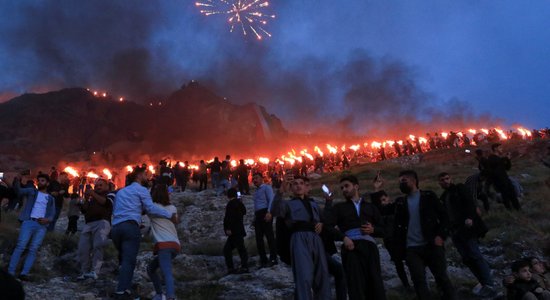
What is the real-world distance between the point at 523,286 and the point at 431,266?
4.73ft

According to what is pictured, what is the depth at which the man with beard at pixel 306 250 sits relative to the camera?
19.1 ft

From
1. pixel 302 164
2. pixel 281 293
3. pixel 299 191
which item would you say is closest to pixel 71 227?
pixel 281 293

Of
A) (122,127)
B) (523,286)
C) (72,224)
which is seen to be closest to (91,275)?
(72,224)

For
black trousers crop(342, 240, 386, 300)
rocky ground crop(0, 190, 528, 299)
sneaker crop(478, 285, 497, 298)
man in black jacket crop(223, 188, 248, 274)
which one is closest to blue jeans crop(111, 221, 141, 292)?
rocky ground crop(0, 190, 528, 299)

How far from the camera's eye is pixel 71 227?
13.0 metres

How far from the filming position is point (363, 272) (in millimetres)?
5988

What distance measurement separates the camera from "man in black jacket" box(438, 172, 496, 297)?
7.55m

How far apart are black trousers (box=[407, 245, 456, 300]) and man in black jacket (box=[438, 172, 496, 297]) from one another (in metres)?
1.48

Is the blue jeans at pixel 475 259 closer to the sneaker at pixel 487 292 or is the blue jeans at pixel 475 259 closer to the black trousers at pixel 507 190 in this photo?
the sneaker at pixel 487 292

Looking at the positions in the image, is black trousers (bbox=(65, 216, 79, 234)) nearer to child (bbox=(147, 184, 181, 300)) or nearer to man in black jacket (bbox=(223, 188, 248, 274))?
man in black jacket (bbox=(223, 188, 248, 274))

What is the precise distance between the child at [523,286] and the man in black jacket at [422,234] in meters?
1.10

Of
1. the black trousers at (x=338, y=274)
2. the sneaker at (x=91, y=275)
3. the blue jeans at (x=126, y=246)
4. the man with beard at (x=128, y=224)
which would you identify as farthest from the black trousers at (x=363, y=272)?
the sneaker at (x=91, y=275)

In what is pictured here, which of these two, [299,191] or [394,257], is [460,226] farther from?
[299,191]

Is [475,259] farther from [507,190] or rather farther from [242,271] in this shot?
[507,190]
